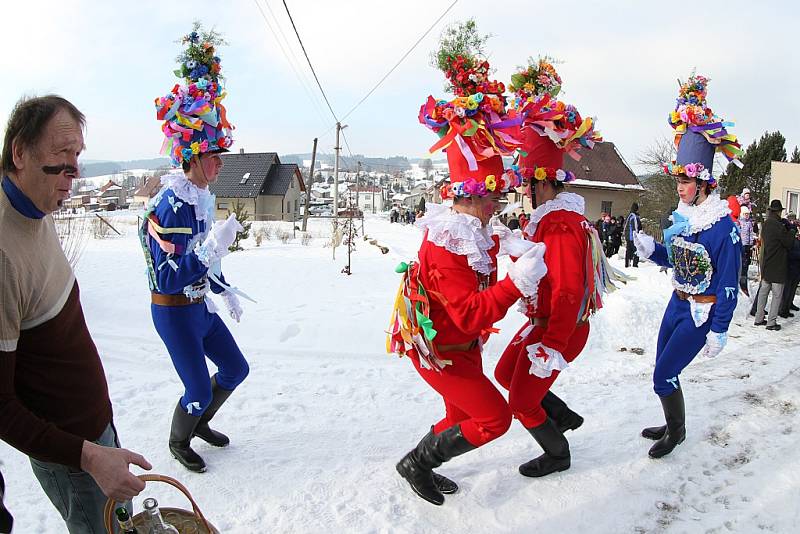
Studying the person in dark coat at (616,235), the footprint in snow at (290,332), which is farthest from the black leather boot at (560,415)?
the person in dark coat at (616,235)

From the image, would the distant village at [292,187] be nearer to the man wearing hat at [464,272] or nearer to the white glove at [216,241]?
the white glove at [216,241]

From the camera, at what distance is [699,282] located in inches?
145

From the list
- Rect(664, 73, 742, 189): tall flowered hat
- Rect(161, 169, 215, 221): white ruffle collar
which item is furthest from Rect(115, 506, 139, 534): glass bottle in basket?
Rect(664, 73, 742, 189): tall flowered hat

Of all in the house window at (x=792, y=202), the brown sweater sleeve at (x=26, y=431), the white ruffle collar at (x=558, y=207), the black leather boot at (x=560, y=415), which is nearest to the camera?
the brown sweater sleeve at (x=26, y=431)

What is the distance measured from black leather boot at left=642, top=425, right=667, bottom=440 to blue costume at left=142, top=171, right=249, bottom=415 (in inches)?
123

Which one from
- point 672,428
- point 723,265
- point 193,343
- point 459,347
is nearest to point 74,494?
point 193,343

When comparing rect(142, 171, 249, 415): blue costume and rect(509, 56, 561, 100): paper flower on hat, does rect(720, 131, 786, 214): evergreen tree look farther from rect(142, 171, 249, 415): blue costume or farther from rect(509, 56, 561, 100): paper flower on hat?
rect(142, 171, 249, 415): blue costume

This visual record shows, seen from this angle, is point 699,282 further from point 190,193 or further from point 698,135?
point 190,193

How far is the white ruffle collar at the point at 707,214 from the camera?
367 centimetres

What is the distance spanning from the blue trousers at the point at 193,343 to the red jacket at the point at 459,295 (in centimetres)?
152

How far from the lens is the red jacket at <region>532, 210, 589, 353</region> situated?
10.2ft

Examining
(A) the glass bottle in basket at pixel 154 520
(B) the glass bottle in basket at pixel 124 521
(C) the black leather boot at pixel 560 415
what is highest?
(B) the glass bottle in basket at pixel 124 521

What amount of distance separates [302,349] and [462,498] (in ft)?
10.9

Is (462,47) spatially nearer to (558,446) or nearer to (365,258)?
(558,446)
